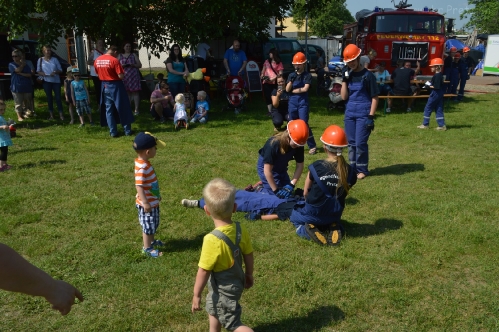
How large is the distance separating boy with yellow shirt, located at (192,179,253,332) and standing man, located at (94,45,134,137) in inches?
282

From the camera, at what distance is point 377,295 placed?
3900 millimetres

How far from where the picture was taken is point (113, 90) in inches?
377

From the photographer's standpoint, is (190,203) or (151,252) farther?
(190,203)

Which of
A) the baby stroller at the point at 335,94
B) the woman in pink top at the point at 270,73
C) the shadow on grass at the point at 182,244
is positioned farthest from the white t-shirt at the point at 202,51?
the shadow on grass at the point at 182,244

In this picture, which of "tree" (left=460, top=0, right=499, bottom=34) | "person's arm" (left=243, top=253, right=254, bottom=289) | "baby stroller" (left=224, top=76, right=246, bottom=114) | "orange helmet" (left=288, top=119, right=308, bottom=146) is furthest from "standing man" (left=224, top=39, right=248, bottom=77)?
"tree" (left=460, top=0, right=499, bottom=34)

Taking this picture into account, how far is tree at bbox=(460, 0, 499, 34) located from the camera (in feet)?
141

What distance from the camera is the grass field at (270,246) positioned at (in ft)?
12.0

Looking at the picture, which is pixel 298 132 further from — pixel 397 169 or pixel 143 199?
pixel 397 169

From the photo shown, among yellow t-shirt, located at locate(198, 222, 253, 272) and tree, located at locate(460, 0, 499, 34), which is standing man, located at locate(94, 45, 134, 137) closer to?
yellow t-shirt, located at locate(198, 222, 253, 272)

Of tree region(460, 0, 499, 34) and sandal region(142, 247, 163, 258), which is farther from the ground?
tree region(460, 0, 499, 34)

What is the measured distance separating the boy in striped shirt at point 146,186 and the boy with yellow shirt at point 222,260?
59.4 inches

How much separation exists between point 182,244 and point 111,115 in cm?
584

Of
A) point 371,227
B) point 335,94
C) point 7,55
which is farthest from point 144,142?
point 7,55

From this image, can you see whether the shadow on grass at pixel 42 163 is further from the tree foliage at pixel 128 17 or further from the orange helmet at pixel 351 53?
the orange helmet at pixel 351 53
